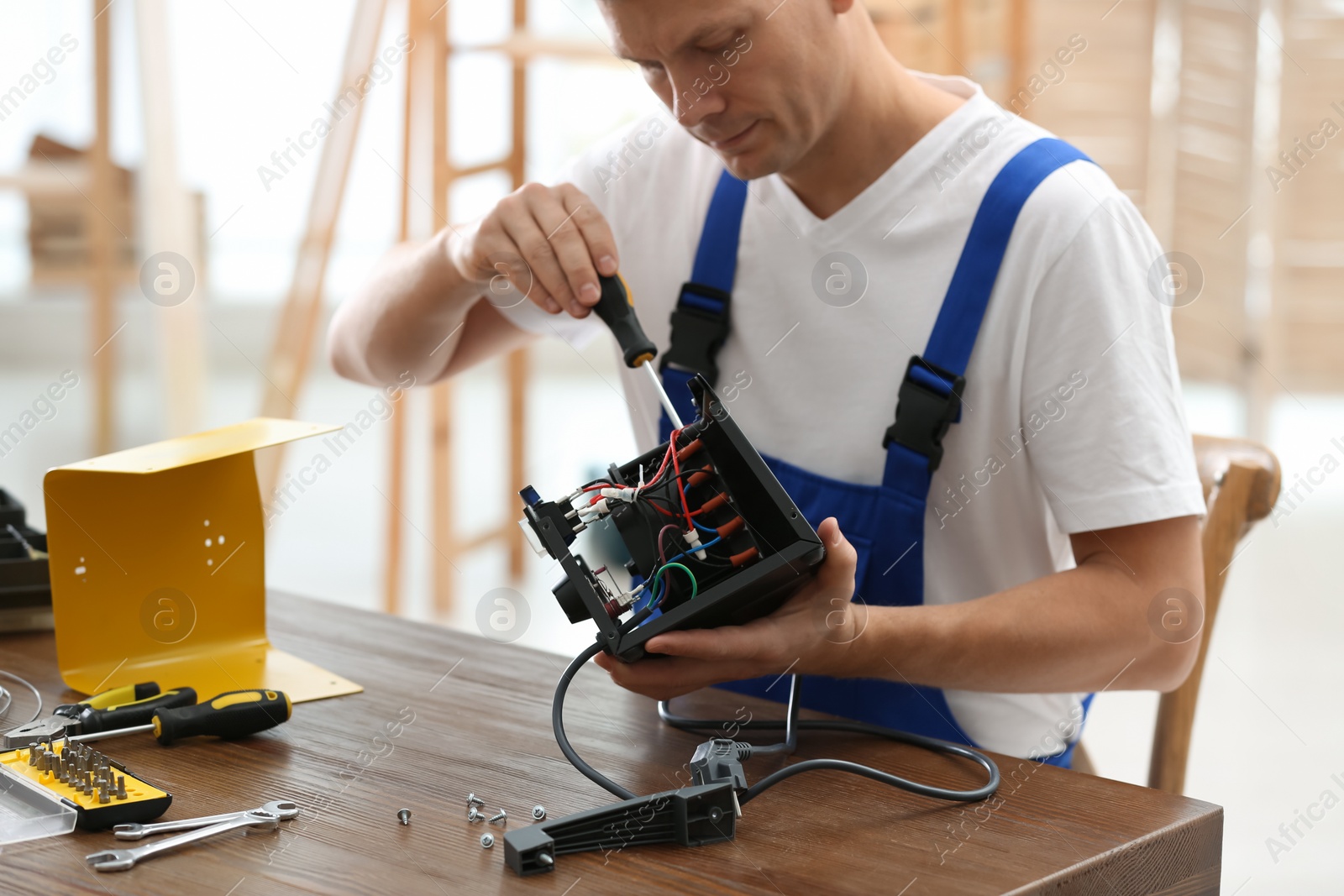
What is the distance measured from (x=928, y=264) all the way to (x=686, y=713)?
0.52 metres

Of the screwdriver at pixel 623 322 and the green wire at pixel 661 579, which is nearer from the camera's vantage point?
the green wire at pixel 661 579

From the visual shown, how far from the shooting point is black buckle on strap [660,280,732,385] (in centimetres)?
125

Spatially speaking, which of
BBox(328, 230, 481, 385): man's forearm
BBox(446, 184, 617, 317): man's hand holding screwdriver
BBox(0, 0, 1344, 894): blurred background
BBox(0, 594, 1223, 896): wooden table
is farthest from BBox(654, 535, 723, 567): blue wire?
BBox(0, 0, 1344, 894): blurred background

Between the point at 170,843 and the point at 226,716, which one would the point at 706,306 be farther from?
the point at 170,843

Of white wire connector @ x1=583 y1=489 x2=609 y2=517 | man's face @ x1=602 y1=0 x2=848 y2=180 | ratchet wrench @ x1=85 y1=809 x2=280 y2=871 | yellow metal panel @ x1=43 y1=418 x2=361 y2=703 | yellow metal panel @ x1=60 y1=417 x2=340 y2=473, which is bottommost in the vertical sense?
ratchet wrench @ x1=85 y1=809 x2=280 y2=871

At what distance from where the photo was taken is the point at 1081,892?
2.28 feet

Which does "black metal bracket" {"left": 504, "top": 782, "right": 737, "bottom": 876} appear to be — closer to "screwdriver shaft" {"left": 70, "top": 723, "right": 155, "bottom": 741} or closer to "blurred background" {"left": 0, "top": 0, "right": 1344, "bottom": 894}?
"screwdriver shaft" {"left": 70, "top": 723, "right": 155, "bottom": 741}

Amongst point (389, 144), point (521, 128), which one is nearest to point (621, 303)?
point (521, 128)

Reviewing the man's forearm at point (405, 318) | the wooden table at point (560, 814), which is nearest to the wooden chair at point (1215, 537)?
the wooden table at point (560, 814)

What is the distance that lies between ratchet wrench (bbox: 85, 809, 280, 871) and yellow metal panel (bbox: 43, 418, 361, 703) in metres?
0.22

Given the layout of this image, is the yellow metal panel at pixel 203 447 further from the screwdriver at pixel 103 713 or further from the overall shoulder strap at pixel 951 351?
the overall shoulder strap at pixel 951 351

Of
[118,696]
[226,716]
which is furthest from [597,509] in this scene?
[118,696]

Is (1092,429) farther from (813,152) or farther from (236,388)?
(236,388)

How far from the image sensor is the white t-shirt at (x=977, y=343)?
106 centimetres
